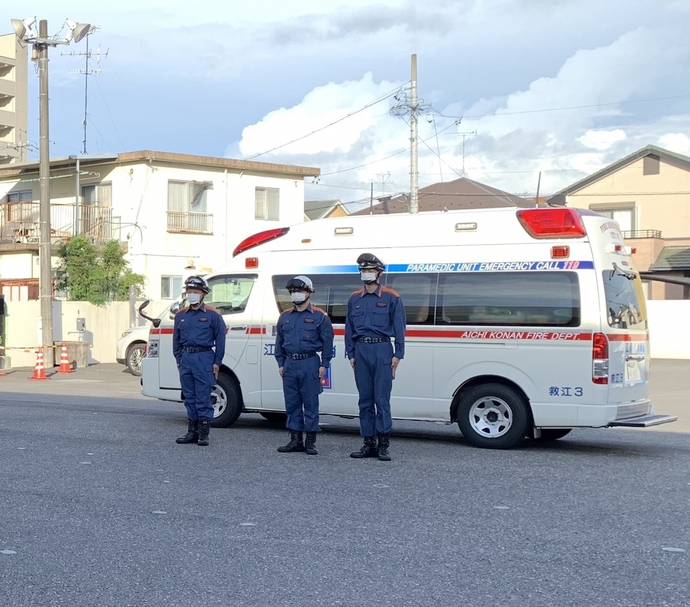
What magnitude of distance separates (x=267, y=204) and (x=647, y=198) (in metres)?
16.8

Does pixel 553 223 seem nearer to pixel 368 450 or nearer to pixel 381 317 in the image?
pixel 381 317

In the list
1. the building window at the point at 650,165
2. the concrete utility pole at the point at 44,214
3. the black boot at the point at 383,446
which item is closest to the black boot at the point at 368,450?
the black boot at the point at 383,446

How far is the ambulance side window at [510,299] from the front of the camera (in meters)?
10.9

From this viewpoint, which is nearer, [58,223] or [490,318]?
[490,318]

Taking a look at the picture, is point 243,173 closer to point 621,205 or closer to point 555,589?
point 621,205

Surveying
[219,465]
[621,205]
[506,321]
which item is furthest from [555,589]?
[621,205]

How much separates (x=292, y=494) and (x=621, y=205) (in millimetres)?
38474

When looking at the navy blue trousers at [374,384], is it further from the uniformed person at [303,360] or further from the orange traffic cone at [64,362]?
the orange traffic cone at [64,362]

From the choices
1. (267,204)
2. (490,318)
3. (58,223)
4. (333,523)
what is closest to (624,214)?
(267,204)

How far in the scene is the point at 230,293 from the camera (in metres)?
12.9

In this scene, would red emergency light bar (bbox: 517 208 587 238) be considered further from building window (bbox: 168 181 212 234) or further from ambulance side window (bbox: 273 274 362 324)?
building window (bbox: 168 181 212 234)

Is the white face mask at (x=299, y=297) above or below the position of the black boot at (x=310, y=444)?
above

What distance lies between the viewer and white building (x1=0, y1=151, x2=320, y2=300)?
1330 inches

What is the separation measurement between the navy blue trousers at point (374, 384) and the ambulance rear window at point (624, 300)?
2.42 metres
